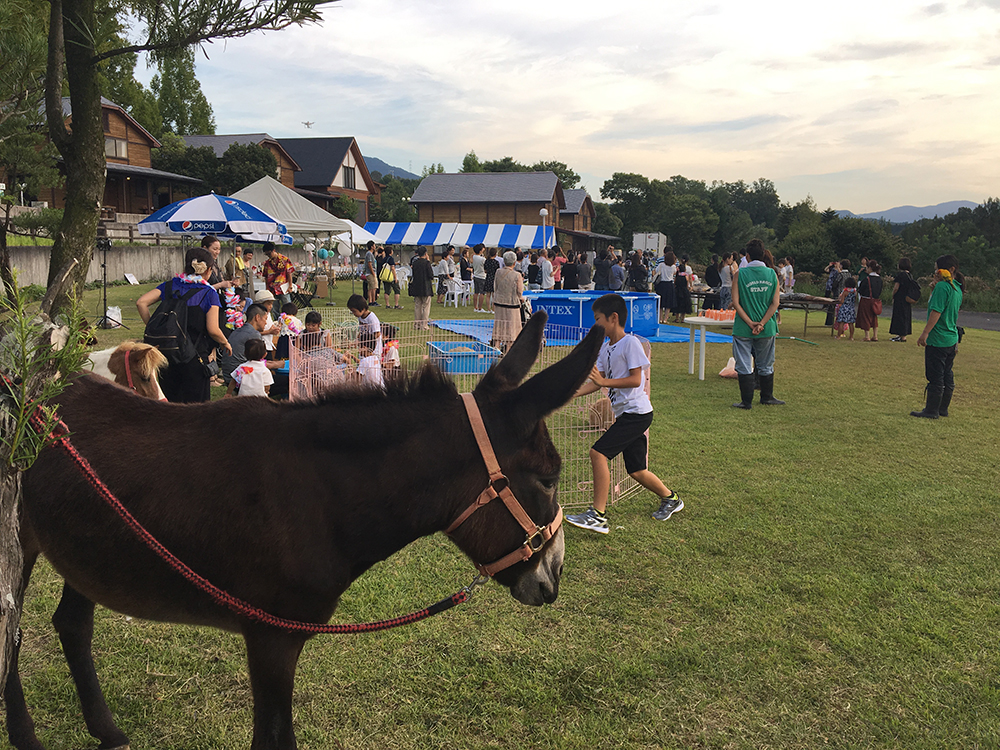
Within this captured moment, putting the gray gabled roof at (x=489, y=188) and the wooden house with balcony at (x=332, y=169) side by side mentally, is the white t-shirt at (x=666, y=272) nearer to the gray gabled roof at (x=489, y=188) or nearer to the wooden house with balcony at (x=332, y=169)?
the gray gabled roof at (x=489, y=188)

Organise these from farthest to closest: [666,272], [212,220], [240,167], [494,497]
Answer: [240,167] < [666,272] < [212,220] < [494,497]

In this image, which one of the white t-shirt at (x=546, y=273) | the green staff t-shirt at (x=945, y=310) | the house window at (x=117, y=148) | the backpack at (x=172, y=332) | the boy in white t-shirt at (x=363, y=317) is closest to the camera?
the backpack at (x=172, y=332)

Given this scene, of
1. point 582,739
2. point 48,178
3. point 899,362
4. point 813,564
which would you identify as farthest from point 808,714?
point 48,178

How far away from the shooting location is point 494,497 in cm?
226

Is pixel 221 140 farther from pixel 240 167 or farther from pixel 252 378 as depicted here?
pixel 252 378

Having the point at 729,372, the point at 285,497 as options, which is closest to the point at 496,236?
the point at 729,372

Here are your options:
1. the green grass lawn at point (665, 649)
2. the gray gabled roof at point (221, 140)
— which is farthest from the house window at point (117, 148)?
the green grass lawn at point (665, 649)

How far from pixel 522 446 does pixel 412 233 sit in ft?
113

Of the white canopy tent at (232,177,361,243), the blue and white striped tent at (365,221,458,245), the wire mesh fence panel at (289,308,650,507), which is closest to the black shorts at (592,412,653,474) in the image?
the wire mesh fence panel at (289,308,650,507)

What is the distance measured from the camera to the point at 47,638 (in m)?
3.74

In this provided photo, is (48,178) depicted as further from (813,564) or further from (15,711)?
(813,564)

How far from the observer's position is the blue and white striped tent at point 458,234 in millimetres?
35000

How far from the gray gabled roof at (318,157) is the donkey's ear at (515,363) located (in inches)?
2395

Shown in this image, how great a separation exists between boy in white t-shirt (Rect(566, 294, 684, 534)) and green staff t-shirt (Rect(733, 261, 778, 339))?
16.4 feet
